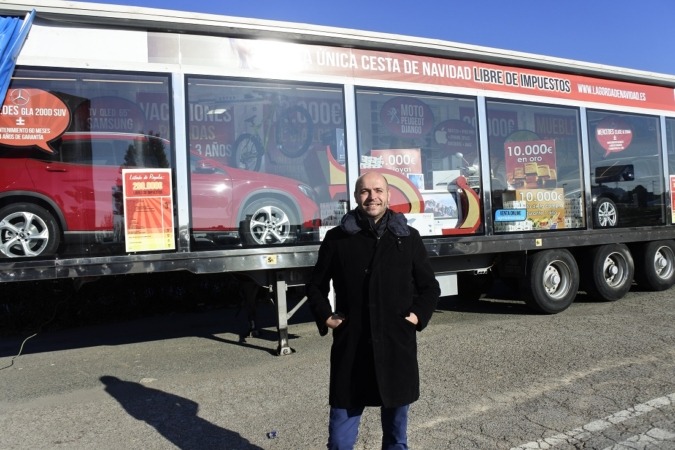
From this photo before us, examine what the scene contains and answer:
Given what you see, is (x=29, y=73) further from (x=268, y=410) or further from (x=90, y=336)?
(x=90, y=336)

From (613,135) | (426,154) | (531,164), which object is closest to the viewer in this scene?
(426,154)

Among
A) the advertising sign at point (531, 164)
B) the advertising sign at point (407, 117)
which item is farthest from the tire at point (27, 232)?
the advertising sign at point (531, 164)

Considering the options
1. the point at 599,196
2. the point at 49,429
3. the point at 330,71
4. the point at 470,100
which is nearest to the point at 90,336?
the point at 49,429

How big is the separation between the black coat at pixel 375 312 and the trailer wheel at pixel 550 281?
5.15 metres

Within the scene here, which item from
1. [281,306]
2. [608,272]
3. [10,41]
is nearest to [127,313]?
[281,306]

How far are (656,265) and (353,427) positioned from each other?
8087mm

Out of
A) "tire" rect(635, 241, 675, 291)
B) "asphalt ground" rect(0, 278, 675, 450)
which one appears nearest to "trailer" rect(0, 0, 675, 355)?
"tire" rect(635, 241, 675, 291)

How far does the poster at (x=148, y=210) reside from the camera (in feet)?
16.8

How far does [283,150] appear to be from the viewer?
19.3ft

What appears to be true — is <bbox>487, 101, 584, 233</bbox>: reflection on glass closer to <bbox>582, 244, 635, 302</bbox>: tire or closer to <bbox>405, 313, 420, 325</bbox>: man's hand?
<bbox>582, 244, 635, 302</bbox>: tire

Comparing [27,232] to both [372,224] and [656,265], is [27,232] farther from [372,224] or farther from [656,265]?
[656,265]

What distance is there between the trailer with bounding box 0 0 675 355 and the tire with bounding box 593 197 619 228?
1.2 inches

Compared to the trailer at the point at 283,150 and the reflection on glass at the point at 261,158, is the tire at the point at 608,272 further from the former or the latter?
the reflection on glass at the point at 261,158

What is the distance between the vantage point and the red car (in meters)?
4.86
